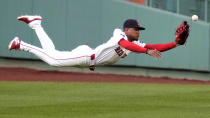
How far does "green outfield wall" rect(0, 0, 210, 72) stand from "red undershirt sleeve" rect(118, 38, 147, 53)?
9.40 m

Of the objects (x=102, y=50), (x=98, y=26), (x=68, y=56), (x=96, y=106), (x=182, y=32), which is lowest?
(x=96, y=106)

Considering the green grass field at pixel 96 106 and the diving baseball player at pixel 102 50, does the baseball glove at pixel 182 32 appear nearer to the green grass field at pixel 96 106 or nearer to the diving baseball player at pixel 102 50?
the diving baseball player at pixel 102 50

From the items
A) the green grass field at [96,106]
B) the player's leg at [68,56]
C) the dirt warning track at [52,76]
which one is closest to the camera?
the green grass field at [96,106]

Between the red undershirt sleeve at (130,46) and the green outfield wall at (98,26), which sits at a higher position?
the green outfield wall at (98,26)

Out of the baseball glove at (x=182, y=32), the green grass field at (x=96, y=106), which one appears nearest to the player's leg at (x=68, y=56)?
the green grass field at (x=96, y=106)

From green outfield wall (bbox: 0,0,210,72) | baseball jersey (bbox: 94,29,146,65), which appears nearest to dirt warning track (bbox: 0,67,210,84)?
green outfield wall (bbox: 0,0,210,72)

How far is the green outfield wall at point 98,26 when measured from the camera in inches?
727

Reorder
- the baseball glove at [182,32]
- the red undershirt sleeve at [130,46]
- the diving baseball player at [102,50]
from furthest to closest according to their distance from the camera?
the diving baseball player at [102,50] < the red undershirt sleeve at [130,46] < the baseball glove at [182,32]

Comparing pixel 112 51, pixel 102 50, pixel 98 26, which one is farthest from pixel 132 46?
pixel 98 26

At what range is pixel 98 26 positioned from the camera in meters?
21.4

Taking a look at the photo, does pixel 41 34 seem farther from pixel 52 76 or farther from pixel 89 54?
pixel 52 76

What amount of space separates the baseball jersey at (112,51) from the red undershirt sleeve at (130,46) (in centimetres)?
16

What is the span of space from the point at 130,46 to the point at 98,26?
12.2 meters

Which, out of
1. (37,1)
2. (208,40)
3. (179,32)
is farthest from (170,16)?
(179,32)
